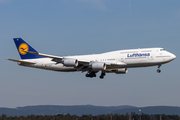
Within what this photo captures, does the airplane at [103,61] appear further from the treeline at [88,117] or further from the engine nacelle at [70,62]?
the treeline at [88,117]

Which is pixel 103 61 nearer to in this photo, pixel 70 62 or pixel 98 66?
pixel 98 66

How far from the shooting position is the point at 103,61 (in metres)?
53.9

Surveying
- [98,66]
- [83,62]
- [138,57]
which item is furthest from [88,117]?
[138,57]

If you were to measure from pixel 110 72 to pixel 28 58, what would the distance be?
1951 centimetres

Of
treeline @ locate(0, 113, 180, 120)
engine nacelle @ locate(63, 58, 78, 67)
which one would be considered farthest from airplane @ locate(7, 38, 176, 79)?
treeline @ locate(0, 113, 180, 120)

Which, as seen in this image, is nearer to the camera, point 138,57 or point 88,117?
point 138,57

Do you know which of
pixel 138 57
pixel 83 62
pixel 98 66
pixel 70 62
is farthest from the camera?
pixel 83 62

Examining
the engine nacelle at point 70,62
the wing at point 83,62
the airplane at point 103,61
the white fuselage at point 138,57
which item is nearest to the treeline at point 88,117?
the airplane at point 103,61

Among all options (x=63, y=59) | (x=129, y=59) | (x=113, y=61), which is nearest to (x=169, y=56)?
(x=129, y=59)

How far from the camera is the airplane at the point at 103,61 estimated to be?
49594mm

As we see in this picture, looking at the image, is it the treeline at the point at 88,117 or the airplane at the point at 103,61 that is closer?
the airplane at the point at 103,61

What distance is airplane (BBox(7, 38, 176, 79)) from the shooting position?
163 ft

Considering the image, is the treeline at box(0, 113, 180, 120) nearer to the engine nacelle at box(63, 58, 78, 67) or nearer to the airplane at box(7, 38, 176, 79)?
the airplane at box(7, 38, 176, 79)

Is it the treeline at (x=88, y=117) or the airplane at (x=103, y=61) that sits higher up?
the airplane at (x=103, y=61)
